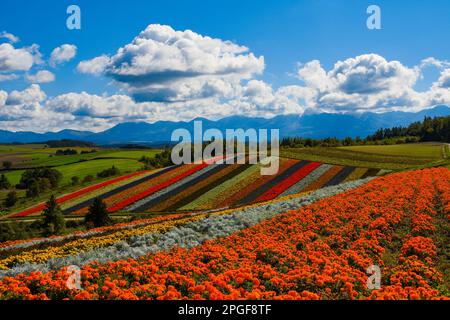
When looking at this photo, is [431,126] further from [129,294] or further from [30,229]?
[129,294]

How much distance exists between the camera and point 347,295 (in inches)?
385

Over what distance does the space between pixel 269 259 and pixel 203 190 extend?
137 feet

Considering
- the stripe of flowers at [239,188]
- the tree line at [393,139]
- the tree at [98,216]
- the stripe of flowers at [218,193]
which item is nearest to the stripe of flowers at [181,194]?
the stripe of flowers at [218,193]

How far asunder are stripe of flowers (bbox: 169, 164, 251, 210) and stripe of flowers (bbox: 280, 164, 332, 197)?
10869mm

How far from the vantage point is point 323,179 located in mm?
55812

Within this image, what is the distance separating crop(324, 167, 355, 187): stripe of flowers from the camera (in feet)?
174

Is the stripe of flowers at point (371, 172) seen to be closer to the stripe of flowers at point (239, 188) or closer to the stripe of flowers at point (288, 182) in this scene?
the stripe of flowers at point (288, 182)

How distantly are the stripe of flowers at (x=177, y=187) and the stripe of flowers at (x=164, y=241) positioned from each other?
27.3 meters

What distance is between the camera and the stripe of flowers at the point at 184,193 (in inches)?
1935

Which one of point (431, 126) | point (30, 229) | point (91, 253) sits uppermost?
point (431, 126)

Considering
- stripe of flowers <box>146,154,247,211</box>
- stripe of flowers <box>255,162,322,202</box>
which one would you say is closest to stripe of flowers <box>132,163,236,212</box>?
stripe of flowers <box>146,154,247,211</box>

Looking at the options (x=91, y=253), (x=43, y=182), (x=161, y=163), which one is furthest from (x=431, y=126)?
(x=91, y=253)
